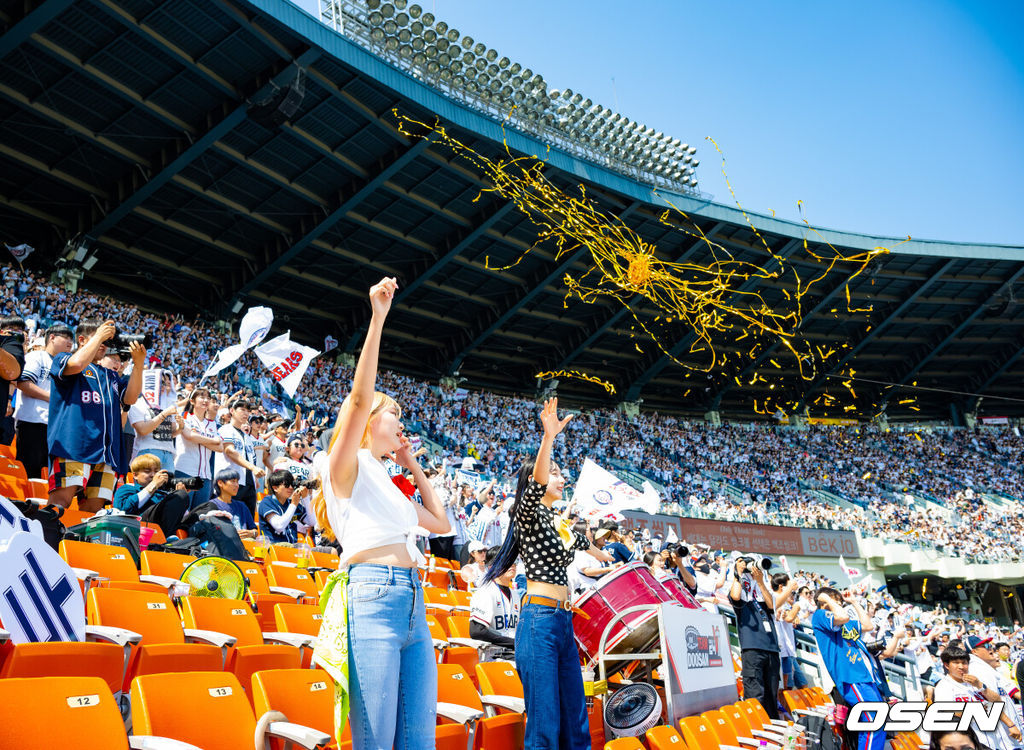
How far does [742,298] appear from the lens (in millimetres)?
30781

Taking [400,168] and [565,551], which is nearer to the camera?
[565,551]

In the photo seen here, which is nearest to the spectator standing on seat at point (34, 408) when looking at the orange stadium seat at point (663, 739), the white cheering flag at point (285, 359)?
the orange stadium seat at point (663, 739)

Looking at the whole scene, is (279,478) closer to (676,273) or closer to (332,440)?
(332,440)

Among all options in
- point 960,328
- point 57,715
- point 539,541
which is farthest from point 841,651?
point 960,328

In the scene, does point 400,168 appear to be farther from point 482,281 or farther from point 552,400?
point 552,400

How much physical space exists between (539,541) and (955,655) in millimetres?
4840

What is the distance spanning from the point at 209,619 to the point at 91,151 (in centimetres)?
1936

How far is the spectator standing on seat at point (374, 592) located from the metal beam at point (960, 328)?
36874mm

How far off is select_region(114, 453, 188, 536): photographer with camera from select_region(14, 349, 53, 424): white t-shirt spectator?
77 centimetres

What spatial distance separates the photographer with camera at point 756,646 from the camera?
701 cm

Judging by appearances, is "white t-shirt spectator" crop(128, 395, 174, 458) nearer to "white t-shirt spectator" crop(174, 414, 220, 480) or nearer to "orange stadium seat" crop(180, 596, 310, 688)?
"white t-shirt spectator" crop(174, 414, 220, 480)

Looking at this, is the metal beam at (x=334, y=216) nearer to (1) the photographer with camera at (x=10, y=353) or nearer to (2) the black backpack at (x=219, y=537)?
(1) the photographer with camera at (x=10, y=353)

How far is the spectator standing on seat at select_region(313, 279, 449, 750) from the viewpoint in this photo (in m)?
2.06

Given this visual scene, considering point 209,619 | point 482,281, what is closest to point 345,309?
point 482,281
